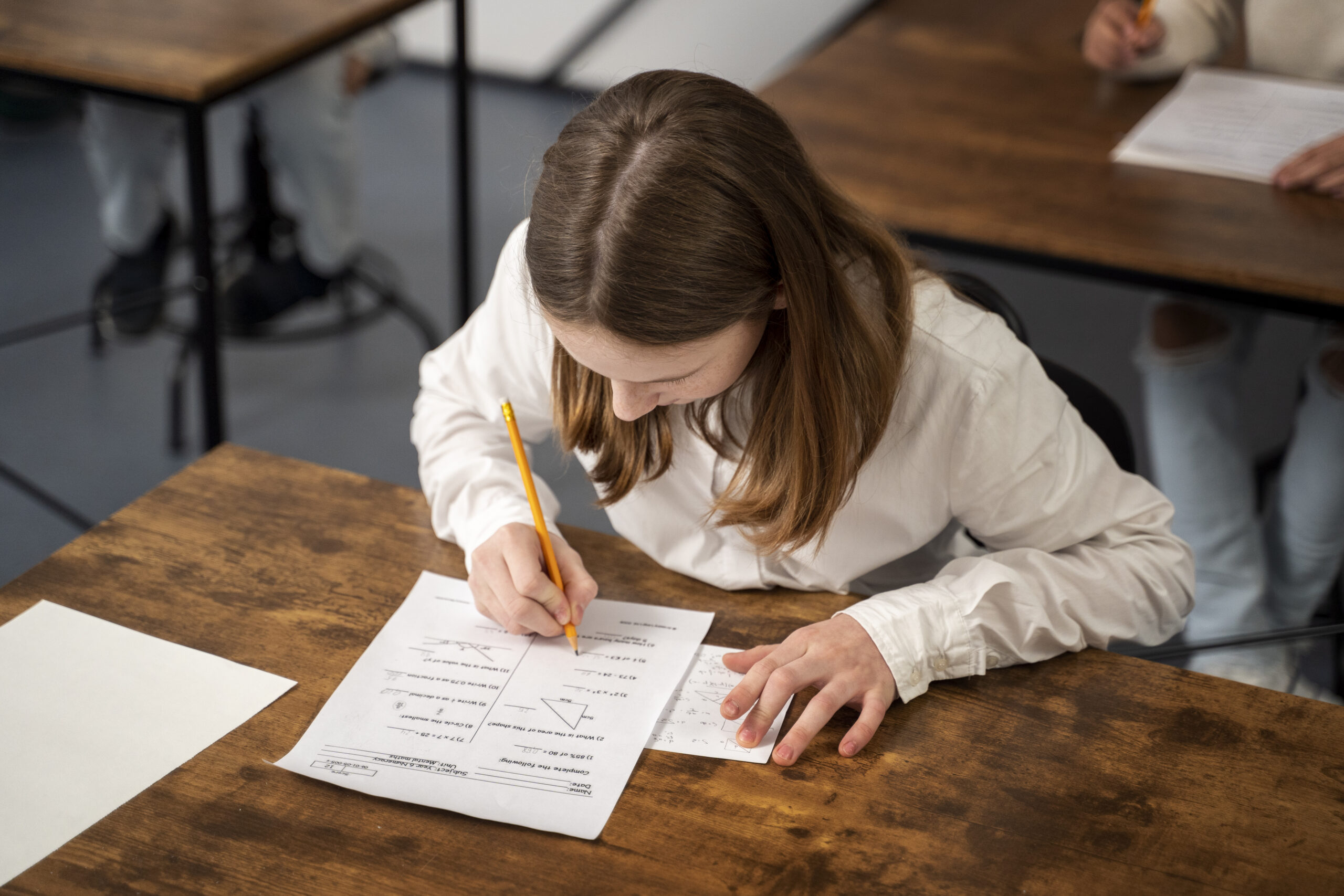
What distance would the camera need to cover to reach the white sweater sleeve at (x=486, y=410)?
113 cm

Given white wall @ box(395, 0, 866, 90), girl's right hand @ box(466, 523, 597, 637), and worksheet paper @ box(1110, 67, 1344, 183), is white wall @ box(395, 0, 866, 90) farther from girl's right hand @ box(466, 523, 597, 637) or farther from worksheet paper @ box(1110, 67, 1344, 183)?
girl's right hand @ box(466, 523, 597, 637)

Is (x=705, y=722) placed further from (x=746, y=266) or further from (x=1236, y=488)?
(x=1236, y=488)

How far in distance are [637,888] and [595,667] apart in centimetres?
23

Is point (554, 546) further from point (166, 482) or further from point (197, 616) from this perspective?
point (166, 482)

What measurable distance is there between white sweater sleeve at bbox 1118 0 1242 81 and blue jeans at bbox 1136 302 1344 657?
0.44 metres

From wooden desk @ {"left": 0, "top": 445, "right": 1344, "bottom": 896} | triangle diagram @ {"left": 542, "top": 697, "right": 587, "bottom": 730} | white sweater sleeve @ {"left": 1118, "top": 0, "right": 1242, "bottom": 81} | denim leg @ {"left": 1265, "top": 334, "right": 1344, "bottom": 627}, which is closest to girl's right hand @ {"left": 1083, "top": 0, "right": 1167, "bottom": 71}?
white sweater sleeve @ {"left": 1118, "top": 0, "right": 1242, "bottom": 81}

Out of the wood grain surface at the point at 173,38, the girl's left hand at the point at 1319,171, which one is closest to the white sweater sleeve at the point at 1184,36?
the girl's left hand at the point at 1319,171

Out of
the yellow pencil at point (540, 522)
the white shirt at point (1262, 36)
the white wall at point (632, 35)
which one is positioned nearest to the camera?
the yellow pencil at point (540, 522)

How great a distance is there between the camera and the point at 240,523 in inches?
44.5

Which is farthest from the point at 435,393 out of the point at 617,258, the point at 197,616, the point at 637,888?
the point at 637,888

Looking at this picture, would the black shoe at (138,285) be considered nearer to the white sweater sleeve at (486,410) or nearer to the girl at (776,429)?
the white sweater sleeve at (486,410)

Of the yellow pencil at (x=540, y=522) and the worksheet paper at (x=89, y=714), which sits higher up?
the yellow pencil at (x=540, y=522)

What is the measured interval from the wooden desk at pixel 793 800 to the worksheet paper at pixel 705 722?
14mm

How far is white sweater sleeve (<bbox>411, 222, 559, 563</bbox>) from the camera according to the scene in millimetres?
1133
